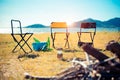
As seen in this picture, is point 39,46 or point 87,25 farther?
point 87,25

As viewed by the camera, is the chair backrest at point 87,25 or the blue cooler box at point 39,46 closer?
the blue cooler box at point 39,46

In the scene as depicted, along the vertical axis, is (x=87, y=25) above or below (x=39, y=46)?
above

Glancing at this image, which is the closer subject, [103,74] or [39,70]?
[103,74]

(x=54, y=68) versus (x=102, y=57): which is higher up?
(x=102, y=57)

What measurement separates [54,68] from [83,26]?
5.87 meters

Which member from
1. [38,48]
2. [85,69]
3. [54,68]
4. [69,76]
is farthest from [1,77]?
[38,48]

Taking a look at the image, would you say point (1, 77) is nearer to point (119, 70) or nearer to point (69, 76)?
point (69, 76)

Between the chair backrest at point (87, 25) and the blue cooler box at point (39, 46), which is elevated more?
the chair backrest at point (87, 25)

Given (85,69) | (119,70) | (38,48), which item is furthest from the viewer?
(38,48)

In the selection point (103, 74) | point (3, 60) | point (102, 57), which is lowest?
point (3, 60)

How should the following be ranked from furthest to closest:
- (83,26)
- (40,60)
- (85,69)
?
(83,26), (40,60), (85,69)

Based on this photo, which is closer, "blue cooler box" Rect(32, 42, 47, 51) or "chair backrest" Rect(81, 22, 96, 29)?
"blue cooler box" Rect(32, 42, 47, 51)

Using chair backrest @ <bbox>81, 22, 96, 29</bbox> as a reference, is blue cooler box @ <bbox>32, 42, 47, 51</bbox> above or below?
→ below

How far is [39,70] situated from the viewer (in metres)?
7.11
